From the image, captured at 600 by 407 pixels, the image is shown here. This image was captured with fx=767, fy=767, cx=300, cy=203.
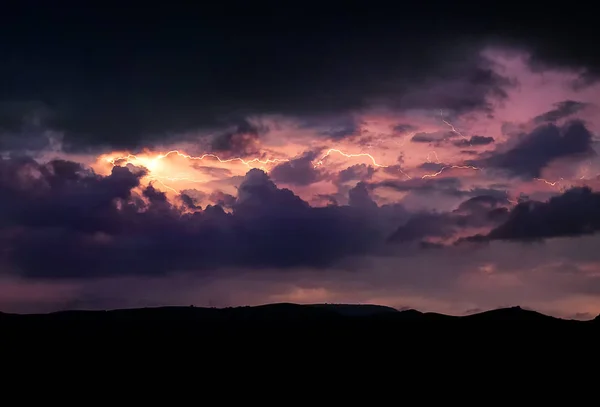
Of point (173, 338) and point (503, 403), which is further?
point (173, 338)

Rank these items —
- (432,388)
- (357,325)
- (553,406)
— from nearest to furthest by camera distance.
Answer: (553,406)
(432,388)
(357,325)

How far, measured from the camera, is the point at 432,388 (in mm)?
95750

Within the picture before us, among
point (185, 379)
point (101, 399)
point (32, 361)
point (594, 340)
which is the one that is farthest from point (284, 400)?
point (32, 361)

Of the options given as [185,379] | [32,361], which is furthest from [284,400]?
[32,361]

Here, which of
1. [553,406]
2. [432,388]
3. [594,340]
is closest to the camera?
[553,406]

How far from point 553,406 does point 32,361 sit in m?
84.1

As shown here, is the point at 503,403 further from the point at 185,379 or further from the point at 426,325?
the point at 185,379

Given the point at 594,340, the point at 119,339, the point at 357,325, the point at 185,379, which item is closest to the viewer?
the point at 594,340

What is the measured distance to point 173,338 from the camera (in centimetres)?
14438

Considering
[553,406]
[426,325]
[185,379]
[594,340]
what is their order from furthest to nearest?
[426,325] → [185,379] → [594,340] → [553,406]

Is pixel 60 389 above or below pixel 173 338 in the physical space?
below

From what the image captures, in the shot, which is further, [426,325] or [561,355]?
[426,325]

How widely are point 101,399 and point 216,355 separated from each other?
23218 mm

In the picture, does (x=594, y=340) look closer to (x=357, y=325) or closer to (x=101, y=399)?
(x=357, y=325)
